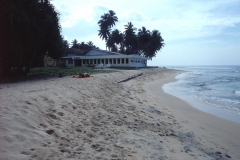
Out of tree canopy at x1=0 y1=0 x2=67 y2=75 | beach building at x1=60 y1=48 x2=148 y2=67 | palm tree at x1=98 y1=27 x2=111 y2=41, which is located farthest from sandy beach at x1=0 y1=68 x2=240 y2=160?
palm tree at x1=98 y1=27 x2=111 y2=41

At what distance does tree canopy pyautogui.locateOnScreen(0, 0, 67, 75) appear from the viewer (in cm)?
1340

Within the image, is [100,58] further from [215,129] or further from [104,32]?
[215,129]

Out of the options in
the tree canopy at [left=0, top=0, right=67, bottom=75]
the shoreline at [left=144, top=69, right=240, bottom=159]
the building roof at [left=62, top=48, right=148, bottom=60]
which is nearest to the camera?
the shoreline at [left=144, top=69, right=240, bottom=159]

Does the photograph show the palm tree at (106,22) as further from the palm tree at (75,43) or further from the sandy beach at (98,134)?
the sandy beach at (98,134)

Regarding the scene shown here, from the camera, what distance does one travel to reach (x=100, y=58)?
147ft

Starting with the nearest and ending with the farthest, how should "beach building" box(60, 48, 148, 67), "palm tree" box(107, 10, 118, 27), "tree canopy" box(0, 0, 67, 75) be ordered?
"tree canopy" box(0, 0, 67, 75) → "beach building" box(60, 48, 148, 67) → "palm tree" box(107, 10, 118, 27)

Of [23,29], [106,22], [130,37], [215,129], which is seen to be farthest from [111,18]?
[215,129]

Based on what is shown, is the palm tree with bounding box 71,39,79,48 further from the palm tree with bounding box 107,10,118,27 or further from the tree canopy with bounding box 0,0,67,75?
the tree canopy with bounding box 0,0,67,75

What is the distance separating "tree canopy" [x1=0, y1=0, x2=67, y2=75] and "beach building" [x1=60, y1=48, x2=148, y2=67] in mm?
22740

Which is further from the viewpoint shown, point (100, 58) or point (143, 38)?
point (143, 38)

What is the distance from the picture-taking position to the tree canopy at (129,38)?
64.4 metres

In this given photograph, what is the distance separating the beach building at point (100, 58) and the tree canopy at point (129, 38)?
1962 centimetres

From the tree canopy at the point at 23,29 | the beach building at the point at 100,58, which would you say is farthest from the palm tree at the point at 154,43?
the tree canopy at the point at 23,29

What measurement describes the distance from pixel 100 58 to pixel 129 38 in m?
25.2
